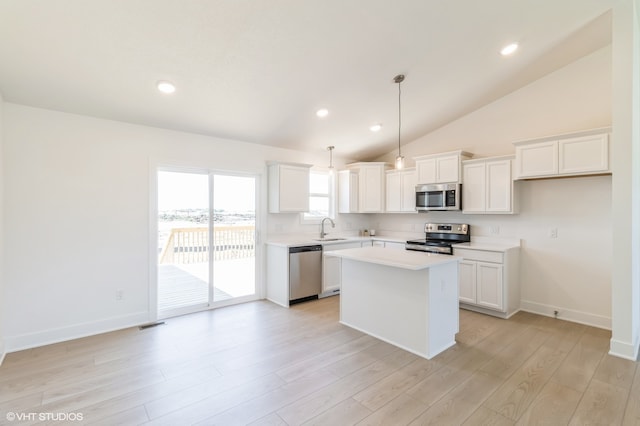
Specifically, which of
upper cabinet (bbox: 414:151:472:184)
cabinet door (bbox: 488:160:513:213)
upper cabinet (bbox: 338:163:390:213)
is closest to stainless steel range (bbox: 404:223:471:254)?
cabinet door (bbox: 488:160:513:213)

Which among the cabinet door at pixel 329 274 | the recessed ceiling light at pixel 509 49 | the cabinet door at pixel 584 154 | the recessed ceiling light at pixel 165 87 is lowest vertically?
the cabinet door at pixel 329 274

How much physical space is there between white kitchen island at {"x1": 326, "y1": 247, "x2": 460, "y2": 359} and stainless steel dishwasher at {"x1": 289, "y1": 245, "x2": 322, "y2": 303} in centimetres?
117

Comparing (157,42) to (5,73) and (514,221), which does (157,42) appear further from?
(514,221)

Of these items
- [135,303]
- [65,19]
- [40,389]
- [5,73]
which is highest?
[65,19]

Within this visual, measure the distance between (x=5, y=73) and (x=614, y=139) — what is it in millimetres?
5663

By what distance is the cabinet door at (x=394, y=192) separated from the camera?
5.45m

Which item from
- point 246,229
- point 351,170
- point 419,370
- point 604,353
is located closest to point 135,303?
point 246,229

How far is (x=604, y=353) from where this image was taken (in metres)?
2.94

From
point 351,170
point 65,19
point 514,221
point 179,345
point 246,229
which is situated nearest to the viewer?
point 65,19

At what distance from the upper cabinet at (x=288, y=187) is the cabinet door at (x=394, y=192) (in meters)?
1.63

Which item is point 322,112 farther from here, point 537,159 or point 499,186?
point 537,159

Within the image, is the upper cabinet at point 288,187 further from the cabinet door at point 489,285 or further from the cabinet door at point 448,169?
→ the cabinet door at point 489,285

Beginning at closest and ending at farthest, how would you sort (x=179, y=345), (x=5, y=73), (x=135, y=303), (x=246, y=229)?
1. (x=5, y=73)
2. (x=179, y=345)
3. (x=135, y=303)
4. (x=246, y=229)

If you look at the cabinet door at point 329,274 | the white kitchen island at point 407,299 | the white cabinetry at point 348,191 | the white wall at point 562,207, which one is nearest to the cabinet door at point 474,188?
the white wall at point 562,207
